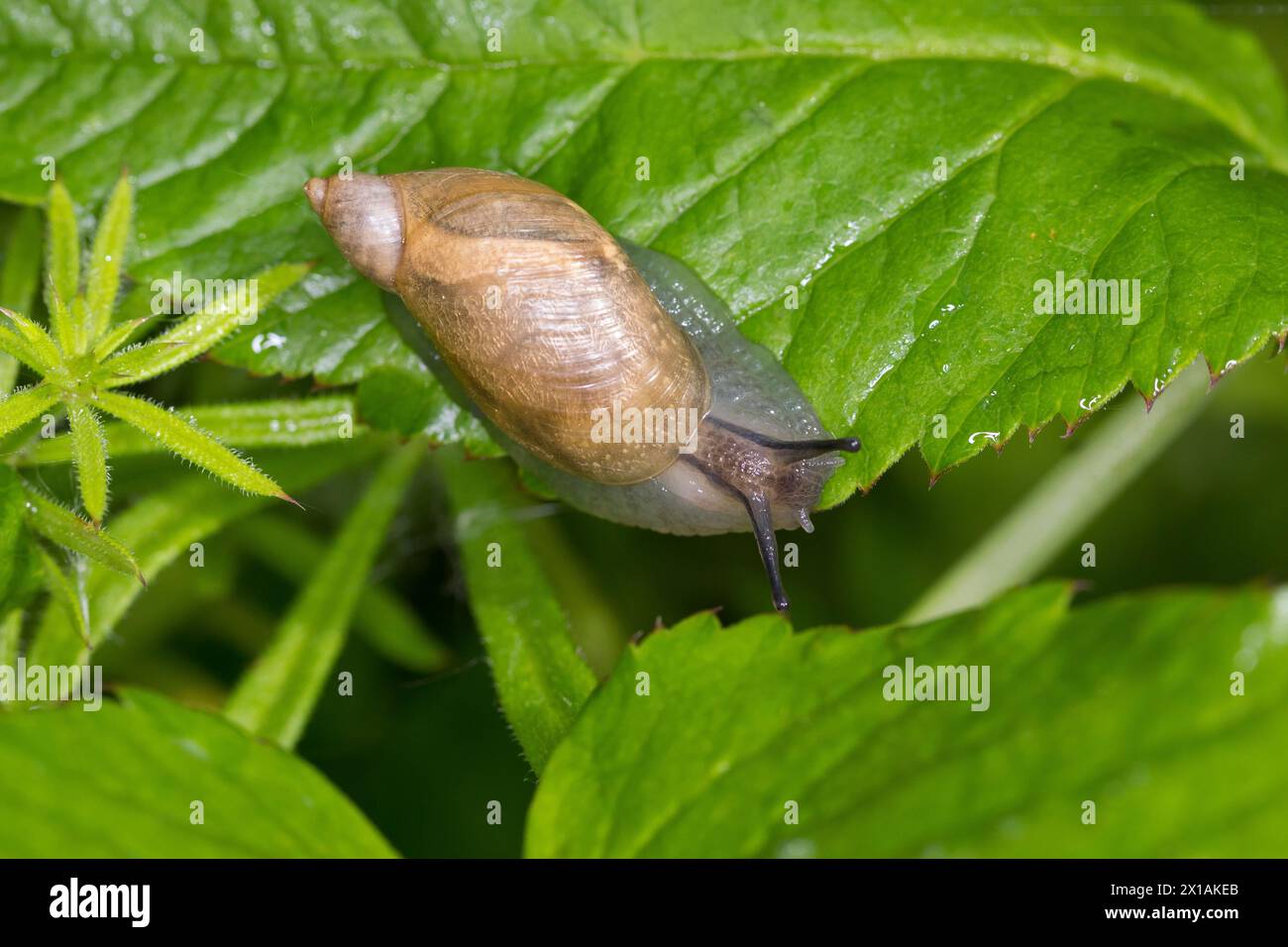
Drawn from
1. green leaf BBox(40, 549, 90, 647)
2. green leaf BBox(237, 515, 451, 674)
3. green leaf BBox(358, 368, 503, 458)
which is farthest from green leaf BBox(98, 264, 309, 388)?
green leaf BBox(237, 515, 451, 674)

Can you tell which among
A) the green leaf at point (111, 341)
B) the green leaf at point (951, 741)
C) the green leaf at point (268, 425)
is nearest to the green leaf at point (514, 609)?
the green leaf at point (268, 425)

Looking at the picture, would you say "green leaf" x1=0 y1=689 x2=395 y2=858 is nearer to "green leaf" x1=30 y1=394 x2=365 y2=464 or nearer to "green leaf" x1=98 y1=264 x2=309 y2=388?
"green leaf" x1=98 y1=264 x2=309 y2=388

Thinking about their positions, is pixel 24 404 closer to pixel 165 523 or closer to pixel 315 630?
pixel 165 523

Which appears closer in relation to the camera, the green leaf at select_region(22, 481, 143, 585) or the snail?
the green leaf at select_region(22, 481, 143, 585)

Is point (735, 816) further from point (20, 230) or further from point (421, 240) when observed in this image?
point (20, 230)

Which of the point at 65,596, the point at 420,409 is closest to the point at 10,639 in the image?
the point at 65,596
